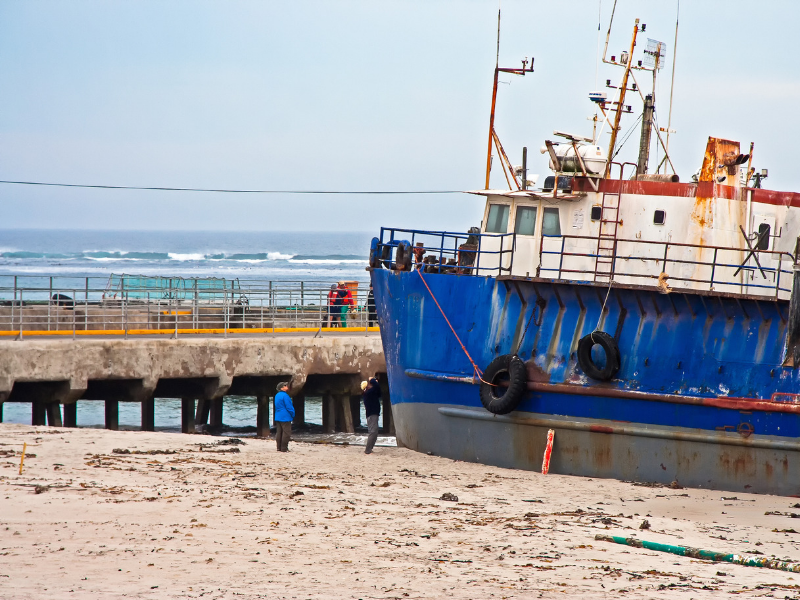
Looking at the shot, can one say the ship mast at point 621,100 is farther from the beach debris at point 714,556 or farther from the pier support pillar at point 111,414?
the pier support pillar at point 111,414

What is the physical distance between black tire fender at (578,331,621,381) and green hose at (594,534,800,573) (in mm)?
4453

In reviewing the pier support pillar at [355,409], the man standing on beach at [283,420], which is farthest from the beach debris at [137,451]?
Answer: the pier support pillar at [355,409]

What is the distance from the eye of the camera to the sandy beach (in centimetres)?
727

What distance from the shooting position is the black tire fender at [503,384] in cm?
1377

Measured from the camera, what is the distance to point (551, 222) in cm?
1480

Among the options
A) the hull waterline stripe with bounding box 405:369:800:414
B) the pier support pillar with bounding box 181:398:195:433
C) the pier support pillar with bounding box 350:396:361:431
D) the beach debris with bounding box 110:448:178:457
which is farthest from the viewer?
the pier support pillar with bounding box 350:396:361:431

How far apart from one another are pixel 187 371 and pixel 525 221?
7833 mm

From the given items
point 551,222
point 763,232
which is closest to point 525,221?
point 551,222

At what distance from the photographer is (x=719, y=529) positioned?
34.2ft

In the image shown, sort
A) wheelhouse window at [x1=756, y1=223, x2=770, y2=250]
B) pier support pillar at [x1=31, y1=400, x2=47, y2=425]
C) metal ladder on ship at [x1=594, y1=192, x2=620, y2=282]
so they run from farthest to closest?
pier support pillar at [x1=31, y1=400, x2=47, y2=425] → metal ladder on ship at [x1=594, y1=192, x2=620, y2=282] → wheelhouse window at [x1=756, y1=223, x2=770, y2=250]

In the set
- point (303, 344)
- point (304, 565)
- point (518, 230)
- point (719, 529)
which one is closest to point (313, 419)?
point (303, 344)

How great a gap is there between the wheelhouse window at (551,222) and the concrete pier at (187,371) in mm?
6830

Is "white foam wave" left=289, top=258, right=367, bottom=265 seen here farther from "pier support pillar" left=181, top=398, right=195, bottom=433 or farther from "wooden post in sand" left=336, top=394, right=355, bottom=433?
"pier support pillar" left=181, top=398, right=195, bottom=433

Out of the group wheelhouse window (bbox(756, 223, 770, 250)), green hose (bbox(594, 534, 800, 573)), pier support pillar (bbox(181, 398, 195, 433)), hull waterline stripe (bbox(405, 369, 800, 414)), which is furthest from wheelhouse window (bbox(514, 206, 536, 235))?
pier support pillar (bbox(181, 398, 195, 433))
